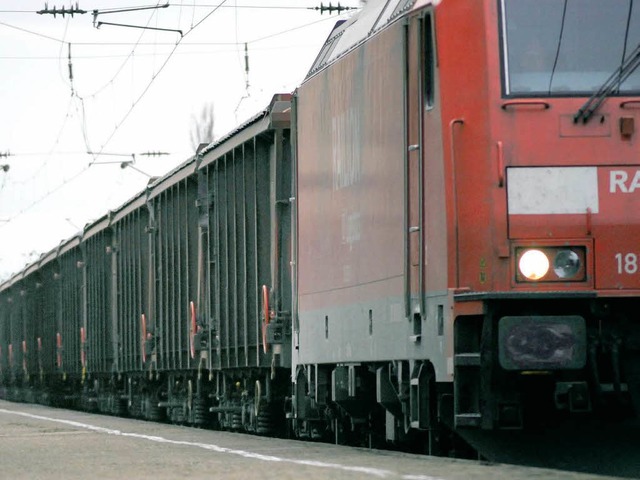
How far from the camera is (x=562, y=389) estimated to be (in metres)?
8.95

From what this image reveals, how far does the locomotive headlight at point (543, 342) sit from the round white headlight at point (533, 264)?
29cm

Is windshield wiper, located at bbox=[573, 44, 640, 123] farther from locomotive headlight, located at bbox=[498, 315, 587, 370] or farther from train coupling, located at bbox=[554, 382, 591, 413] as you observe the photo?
train coupling, located at bbox=[554, 382, 591, 413]

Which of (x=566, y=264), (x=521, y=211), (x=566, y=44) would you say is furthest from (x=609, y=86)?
(x=566, y=264)

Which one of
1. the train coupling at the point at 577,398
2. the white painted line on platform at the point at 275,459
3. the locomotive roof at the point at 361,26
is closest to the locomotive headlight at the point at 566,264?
the train coupling at the point at 577,398

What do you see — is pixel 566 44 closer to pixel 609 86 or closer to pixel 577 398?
pixel 609 86

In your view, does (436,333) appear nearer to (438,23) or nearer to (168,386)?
(438,23)

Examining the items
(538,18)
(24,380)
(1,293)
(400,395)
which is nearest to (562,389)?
(400,395)

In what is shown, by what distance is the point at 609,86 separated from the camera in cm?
898

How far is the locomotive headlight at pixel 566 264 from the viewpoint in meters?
8.88

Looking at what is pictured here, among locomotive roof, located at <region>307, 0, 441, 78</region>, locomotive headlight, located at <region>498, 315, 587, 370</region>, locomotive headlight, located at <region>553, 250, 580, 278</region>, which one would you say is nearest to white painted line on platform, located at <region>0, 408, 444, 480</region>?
locomotive headlight, located at <region>498, 315, 587, 370</region>

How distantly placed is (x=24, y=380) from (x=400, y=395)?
3593 centimetres

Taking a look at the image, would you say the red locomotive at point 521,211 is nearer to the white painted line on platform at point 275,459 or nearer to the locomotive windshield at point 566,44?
the locomotive windshield at point 566,44

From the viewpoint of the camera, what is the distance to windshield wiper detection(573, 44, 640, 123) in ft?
29.4

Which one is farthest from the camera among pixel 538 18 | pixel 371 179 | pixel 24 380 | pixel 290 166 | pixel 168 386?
pixel 24 380
